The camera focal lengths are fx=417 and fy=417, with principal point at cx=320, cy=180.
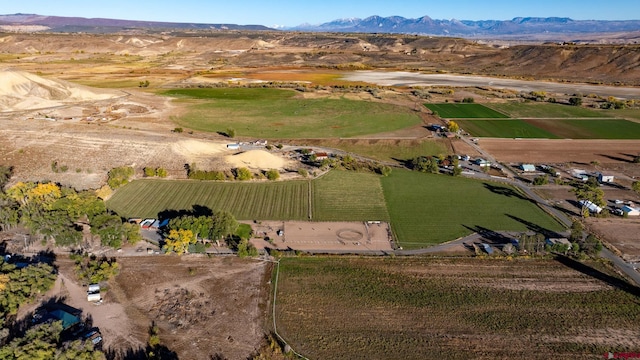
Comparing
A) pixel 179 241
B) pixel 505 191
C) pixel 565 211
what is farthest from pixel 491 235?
pixel 179 241

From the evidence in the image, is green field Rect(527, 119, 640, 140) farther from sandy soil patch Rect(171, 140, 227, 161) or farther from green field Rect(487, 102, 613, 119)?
sandy soil patch Rect(171, 140, 227, 161)

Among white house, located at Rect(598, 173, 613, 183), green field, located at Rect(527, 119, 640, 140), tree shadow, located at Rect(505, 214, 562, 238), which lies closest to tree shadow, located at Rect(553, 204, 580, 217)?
tree shadow, located at Rect(505, 214, 562, 238)

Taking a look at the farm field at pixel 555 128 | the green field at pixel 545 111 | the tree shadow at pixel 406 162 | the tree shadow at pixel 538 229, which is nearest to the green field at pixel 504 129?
the farm field at pixel 555 128

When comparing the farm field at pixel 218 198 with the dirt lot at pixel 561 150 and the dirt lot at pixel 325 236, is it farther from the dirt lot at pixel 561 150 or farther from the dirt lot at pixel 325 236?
the dirt lot at pixel 561 150

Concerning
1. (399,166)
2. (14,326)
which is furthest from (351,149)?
(14,326)

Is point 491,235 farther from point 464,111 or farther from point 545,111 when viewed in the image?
point 545,111
